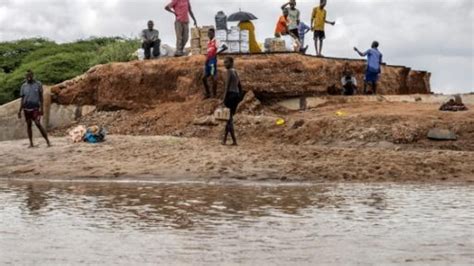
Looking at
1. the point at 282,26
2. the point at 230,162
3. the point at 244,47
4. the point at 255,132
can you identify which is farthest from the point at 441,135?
the point at 282,26

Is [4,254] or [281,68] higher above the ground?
[281,68]

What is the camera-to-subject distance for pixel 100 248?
7629 millimetres

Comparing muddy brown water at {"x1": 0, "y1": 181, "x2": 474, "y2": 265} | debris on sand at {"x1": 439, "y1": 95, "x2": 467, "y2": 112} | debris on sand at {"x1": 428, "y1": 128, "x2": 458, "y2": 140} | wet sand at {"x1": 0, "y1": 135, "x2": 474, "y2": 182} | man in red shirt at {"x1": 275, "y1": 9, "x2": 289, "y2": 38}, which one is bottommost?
muddy brown water at {"x1": 0, "y1": 181, "x2": 474, "y2": 265}

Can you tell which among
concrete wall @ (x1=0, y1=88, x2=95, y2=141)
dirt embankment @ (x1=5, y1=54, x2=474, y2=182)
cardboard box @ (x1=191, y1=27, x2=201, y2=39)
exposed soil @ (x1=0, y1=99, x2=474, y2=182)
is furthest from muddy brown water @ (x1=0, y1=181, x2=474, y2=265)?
cardboard box @ (x1=191, y1=27, x2=201, y2=39)

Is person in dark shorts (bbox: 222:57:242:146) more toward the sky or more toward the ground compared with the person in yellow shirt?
more toward the ground

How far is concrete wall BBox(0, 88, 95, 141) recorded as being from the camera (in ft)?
63.9

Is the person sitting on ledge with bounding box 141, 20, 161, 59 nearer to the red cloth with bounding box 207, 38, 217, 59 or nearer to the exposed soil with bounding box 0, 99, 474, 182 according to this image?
the exposed soil with bounding box 0, 99, 474, 182

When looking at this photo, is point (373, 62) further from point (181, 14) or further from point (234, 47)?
point (181, 14)

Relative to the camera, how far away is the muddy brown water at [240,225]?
7207mm

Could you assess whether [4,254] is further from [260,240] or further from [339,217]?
[339,217]

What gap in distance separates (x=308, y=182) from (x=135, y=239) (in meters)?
5.85

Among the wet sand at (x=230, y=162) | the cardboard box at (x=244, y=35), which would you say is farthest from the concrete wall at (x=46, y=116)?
the cardboard box at (x=244, y=35)

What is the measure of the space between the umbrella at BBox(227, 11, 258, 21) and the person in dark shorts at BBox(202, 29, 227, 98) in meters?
1.89

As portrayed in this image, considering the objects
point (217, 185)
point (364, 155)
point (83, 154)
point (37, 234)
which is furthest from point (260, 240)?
point (83, 154)
